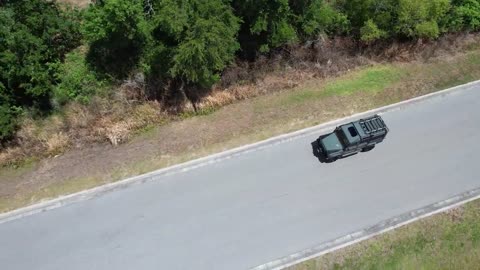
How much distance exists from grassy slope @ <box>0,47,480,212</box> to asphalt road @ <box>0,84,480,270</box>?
955 mm

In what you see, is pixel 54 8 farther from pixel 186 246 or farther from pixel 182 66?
pixel 186 246

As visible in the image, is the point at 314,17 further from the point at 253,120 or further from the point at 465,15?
the point at 465,15

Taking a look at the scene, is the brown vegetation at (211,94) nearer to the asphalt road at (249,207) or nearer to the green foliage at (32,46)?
the green foliage at (32,46)

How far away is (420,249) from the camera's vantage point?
1866 centimetres

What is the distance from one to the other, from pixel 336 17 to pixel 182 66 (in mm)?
9164

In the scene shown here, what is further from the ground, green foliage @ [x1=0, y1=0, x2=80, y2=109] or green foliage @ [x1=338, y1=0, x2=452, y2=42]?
green foliage @ [x1=0, y1=0, x2=80, y2=109]

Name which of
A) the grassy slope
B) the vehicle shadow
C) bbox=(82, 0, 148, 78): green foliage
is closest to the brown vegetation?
the grassy slope

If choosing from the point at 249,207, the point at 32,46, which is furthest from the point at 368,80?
the point at 32,46

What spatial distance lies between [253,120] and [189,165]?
387 centimetres

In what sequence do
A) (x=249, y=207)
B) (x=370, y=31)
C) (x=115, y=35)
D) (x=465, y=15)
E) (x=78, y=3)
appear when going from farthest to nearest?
(x=78, y=3) → (x=465, y=15) → (x=370, y=31) → (x=115, y=35) → (x=249, y=207)

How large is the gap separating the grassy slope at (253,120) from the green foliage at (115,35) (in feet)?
15.2

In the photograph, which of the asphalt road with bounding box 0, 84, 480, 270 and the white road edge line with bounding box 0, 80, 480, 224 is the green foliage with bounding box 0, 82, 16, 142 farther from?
the asphalt road with bounding box 0, 84, 480, 270

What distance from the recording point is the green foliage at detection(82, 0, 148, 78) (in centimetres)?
2173

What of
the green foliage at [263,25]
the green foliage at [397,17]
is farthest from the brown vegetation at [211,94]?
the green foliage at [397,17]
